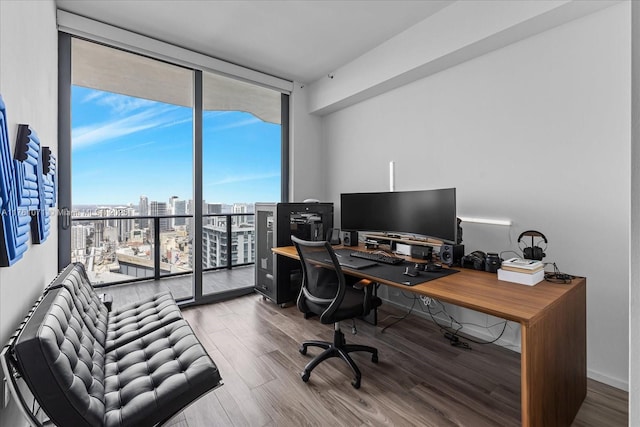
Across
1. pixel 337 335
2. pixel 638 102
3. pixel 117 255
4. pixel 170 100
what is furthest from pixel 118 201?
pixel 638 102

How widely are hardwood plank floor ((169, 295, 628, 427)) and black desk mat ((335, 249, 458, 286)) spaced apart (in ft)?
2.31

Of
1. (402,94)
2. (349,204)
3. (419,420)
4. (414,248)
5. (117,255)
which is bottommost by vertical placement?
(419,420)

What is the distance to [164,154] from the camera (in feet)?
13.4

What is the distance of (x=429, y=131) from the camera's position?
9.36 feet

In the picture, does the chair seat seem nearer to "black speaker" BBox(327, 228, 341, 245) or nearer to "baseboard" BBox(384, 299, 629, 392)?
"baseboard" BBox(384, 299, 629, 392)

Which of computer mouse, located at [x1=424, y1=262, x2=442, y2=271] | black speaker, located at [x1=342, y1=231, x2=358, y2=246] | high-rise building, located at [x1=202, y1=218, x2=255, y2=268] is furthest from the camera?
high-rise building, located at [x1=202, y1=218, x2=255, y2=268]

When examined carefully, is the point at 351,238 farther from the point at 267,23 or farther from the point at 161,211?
the point at 161,211

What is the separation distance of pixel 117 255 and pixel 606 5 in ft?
17.3

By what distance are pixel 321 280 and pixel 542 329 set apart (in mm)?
1228

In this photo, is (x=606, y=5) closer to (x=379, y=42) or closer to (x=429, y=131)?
(x=429, y=131)

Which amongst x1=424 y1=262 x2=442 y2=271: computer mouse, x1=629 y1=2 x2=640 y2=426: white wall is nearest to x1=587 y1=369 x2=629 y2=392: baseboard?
x1=424 y1=262 x2=442 y2=271: computer mouse

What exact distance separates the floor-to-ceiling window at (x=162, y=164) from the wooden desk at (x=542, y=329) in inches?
105

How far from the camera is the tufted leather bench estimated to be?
958mm

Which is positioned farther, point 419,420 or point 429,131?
point 429,131
